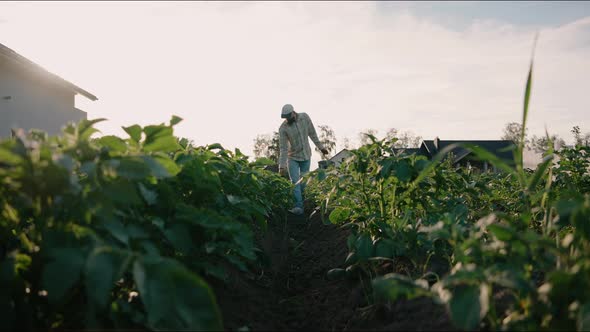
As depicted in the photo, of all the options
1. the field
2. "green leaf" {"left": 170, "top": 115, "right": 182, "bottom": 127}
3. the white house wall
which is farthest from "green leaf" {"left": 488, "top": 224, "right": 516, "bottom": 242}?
the white house wall

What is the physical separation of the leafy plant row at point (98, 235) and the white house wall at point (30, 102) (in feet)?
41.2

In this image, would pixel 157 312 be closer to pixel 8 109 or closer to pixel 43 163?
pixel 43 163

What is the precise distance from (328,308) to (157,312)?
5.57 feet

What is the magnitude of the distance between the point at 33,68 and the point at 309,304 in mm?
14088

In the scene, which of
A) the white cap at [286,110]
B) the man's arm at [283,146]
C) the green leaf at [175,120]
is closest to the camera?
the green leaf at [175,120]

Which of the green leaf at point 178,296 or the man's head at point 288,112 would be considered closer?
the green leaf at point 178,296

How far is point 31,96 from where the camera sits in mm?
14695

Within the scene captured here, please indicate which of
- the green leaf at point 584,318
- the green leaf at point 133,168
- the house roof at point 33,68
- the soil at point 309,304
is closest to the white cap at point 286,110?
the soil at point 309,304

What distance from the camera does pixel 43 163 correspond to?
4.38 feet

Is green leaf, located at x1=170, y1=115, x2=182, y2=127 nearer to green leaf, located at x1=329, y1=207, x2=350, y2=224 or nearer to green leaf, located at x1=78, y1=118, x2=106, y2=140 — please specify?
green leaf, located at x1=78, y1=118, x2=106, y2=140

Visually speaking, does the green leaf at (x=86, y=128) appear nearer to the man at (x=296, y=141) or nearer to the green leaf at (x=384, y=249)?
the green leaf at (x=384, y=249)

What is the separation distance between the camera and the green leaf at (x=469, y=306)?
118cm

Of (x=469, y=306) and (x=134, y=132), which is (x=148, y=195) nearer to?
(x=134, y=132)

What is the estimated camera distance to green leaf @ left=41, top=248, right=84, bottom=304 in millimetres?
1150
